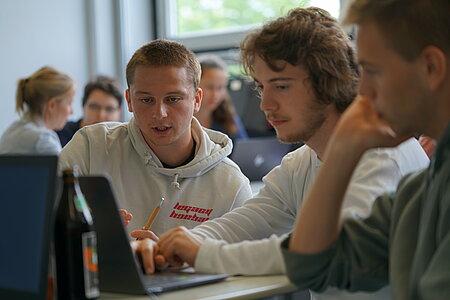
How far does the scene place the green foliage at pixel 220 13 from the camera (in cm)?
541

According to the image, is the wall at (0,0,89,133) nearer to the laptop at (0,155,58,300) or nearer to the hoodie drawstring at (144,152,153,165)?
the hoodie drawstring at (144,152,153,165)

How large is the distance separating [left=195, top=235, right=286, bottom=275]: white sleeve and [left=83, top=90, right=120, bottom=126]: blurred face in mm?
3390

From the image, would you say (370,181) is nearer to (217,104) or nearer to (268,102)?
(268,102)

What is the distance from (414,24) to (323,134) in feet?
2.11

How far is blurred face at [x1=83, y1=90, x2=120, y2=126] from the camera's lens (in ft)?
15.6

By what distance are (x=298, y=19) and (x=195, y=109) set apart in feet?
2.30

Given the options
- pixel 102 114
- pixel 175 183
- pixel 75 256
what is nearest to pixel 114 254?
pixel 75 256

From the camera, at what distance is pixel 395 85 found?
1204 millimetres

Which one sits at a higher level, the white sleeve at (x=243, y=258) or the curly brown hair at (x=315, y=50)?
the curly brown hair at (x=315, y=50)

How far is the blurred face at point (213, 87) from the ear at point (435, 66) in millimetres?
3728

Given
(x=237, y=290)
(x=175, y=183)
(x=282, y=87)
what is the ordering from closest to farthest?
1. (x=237, y=290)
2. (x=282, y=87)
3. (x=175, y=183)

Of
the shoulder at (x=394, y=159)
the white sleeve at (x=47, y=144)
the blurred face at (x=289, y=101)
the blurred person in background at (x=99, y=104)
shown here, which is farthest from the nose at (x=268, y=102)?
the blurred person in background at (x=99, y=104)

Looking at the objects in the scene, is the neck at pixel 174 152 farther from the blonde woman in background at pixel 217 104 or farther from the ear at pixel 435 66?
the blonde woman in background at pixel 217 104

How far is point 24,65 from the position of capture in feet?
18.0
